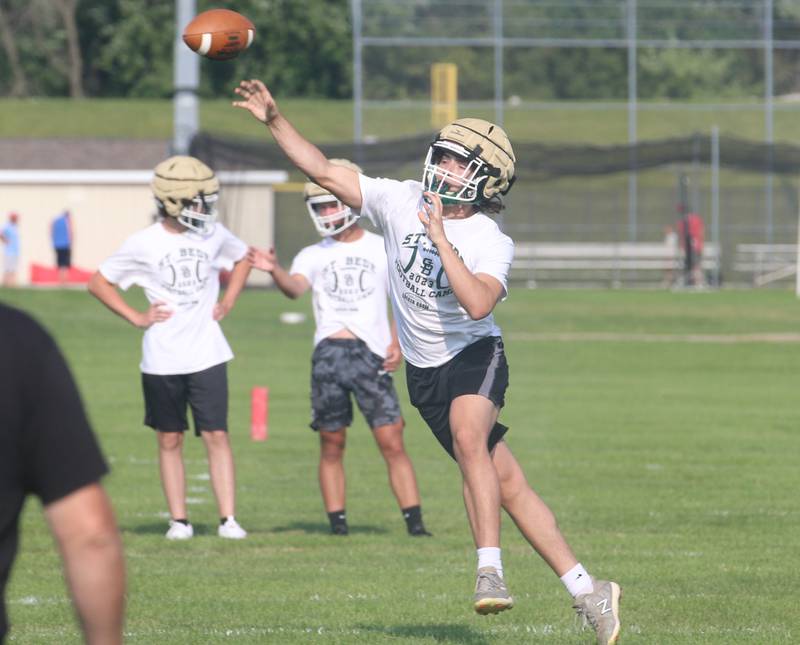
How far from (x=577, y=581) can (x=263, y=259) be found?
3366 mm

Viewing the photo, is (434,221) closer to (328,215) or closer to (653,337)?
(328,215)

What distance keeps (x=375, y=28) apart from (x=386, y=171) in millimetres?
7341

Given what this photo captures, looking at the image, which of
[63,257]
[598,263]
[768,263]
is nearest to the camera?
[598,263]

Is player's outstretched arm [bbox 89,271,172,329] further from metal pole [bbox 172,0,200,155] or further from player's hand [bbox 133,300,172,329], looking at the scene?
metal pole [bbox 172,0,200,155]

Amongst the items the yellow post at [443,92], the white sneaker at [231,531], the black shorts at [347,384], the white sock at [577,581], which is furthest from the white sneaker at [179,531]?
the yellow post at [443,92]

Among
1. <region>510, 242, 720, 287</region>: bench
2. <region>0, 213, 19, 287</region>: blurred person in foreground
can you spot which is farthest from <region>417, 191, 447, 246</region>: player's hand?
<region>0, 213, 19, 287</region>: blurred person in foreground

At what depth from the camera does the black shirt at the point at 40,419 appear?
9.80 ft

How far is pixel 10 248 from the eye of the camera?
131 feet

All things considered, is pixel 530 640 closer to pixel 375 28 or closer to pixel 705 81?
pixel 375 28

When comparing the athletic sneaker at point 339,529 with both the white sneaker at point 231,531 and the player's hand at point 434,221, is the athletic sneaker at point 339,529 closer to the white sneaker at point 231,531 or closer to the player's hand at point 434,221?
the white sneaker at point 231,531

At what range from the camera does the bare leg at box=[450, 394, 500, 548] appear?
19.9 ft

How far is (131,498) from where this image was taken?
11.1 m

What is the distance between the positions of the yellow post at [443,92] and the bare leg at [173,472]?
3025 cm

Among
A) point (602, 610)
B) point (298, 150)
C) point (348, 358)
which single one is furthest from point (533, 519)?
point (348, 358)
